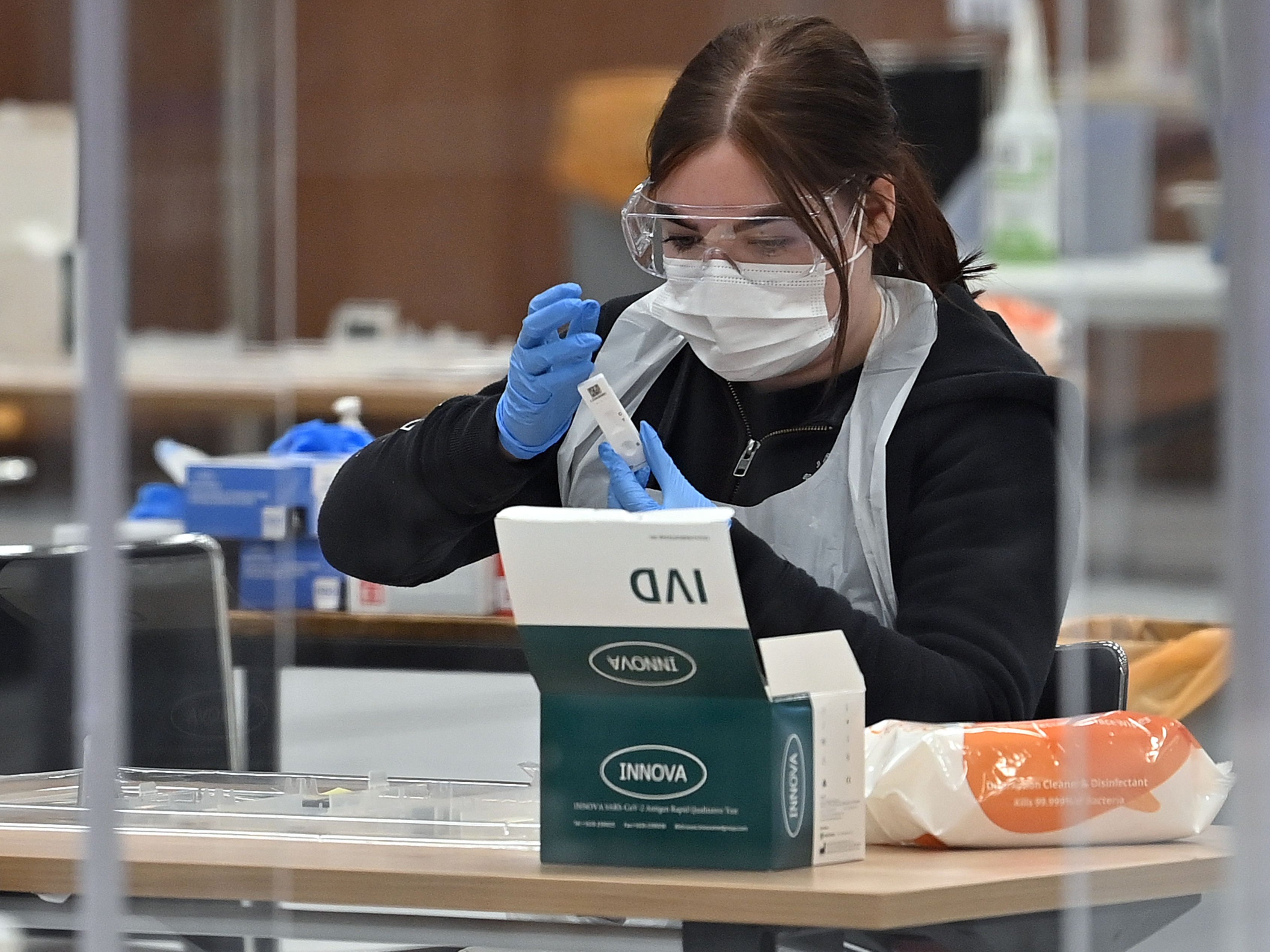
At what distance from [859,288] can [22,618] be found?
79 cm

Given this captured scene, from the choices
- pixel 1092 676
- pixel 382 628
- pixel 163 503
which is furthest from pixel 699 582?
pixel 163 503

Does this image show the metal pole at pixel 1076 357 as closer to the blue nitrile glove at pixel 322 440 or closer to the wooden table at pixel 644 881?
the wooden table at pixel 644 881

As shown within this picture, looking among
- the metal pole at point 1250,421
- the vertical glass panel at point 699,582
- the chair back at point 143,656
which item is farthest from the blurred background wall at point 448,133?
the metal pole at point 1250,421

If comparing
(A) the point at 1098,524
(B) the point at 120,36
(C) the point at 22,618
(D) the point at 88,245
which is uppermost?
(B) the point at 120,36

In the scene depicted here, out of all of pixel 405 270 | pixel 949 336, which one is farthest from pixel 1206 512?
pixel 405 270

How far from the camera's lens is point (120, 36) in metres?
0.94

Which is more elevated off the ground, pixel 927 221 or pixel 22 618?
pixel 927 221

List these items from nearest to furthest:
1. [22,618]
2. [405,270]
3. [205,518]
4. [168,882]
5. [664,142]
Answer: [168,882]
[664,142]
[22,618]
[205,518]
[405,270]

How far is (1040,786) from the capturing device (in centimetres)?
112

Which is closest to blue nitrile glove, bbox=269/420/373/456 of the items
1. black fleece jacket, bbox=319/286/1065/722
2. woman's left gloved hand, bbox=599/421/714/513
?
black fleece jacket, bbox=319/286/1065/722

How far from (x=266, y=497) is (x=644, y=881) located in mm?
1388

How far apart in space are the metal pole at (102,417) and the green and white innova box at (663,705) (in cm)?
21

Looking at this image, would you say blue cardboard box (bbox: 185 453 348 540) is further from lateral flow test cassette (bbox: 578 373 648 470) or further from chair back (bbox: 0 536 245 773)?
lateral flow test cassette (bbox: 578 373 648 470)

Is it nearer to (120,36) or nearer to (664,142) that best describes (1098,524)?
(120,36)
